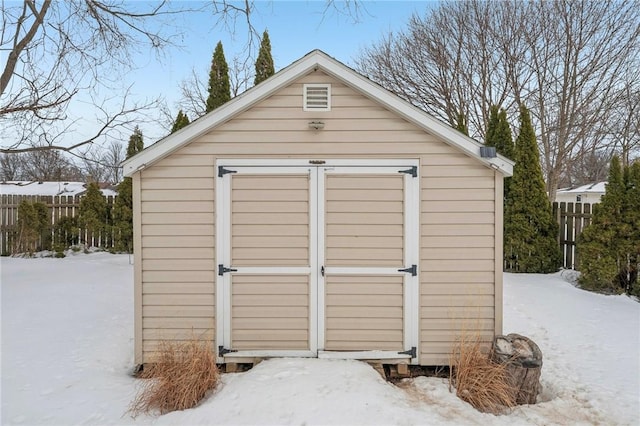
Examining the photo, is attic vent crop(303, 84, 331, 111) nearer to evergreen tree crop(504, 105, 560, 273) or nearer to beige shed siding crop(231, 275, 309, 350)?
beige shed siding crop(231, 275, 309, 350)

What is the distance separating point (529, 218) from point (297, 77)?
638 cm

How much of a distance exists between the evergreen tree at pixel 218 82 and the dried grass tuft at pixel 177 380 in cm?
847

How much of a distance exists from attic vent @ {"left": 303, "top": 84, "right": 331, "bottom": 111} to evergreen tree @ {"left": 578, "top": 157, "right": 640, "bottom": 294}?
18.5ft

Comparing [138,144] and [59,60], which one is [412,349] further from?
[138,144]

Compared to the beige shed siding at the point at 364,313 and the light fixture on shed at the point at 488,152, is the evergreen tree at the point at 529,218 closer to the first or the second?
the light fixture on shed at the point at 488,152

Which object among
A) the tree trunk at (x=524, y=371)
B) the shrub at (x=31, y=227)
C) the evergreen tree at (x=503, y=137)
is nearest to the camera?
the tree trunk at (x=524, y=371)

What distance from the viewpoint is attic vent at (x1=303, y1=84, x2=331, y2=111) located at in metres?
3.95

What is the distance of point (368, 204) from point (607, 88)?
41.2ft

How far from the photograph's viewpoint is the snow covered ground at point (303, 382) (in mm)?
3053

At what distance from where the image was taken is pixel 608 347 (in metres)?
4.52

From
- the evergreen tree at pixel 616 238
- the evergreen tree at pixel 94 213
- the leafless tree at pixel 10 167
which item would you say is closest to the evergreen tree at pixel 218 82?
the evergreen tree at pixel 94 213

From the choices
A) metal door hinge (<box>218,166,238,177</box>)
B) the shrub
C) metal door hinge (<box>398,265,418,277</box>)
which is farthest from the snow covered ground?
the shrub

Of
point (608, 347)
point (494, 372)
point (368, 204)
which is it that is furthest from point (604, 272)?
point (368, 204)

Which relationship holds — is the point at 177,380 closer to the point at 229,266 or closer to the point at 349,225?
the point at 229,266
